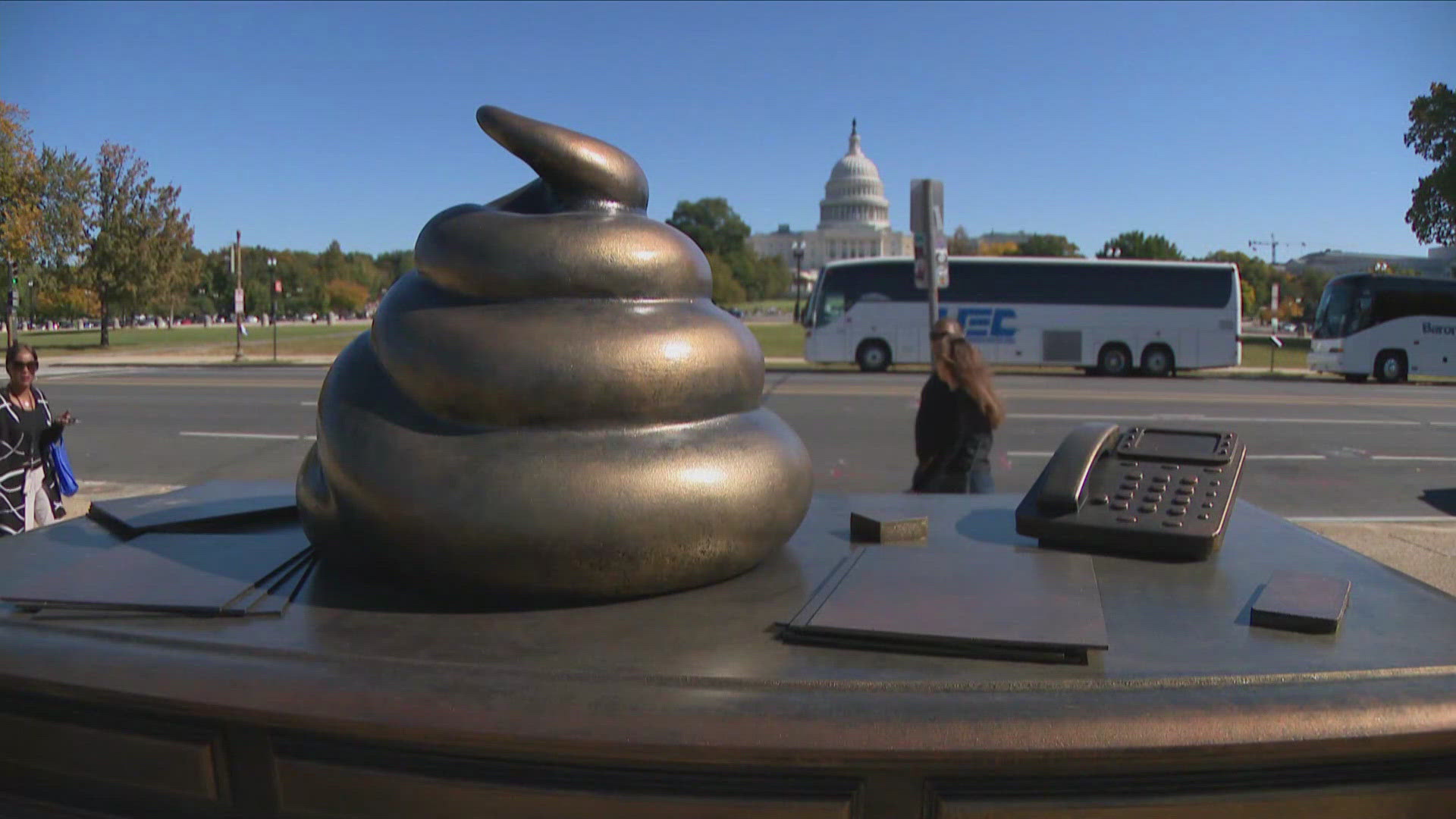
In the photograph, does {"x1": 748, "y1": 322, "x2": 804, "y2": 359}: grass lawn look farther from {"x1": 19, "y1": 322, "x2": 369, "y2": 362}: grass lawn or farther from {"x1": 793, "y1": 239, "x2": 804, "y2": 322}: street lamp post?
{"x1": 19, "y1": 322, "x2": 369, "y2": 362}: grass lawn

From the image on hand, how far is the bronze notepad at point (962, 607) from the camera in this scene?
188 centimetres

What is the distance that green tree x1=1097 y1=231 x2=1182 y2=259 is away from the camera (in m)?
81.6

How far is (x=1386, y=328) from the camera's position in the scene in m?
18.1

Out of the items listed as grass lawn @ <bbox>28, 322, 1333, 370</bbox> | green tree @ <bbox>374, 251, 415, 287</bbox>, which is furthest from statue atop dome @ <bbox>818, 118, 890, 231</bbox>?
grass lawn @ <bbox>28, 322, 1333, 370</bbox>

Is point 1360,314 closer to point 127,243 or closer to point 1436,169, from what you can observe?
point 1436,169

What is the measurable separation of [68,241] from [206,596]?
38985mm

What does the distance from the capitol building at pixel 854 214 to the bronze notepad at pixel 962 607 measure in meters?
131

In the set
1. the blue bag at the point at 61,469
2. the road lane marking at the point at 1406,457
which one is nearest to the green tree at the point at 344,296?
the blue bag at the point at 61,469

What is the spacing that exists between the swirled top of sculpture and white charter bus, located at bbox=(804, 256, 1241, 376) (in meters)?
24.6

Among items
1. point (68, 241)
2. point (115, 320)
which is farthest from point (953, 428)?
point (115, 320)

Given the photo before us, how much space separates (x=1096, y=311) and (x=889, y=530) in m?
25.8

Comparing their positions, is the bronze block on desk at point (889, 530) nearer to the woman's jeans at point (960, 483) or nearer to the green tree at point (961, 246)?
the woman's jeans at point (960, 483)

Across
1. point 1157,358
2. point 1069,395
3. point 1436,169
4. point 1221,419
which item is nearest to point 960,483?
point 1221,419

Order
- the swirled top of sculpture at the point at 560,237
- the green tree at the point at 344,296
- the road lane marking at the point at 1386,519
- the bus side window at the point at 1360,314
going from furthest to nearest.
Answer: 1. the green tree at the point at 344,296
2. the bus side window at the point at 1360,314
3. the road lane marking at the point at 1386,519
4. the swirled top of sculpture at the point at 560,237
